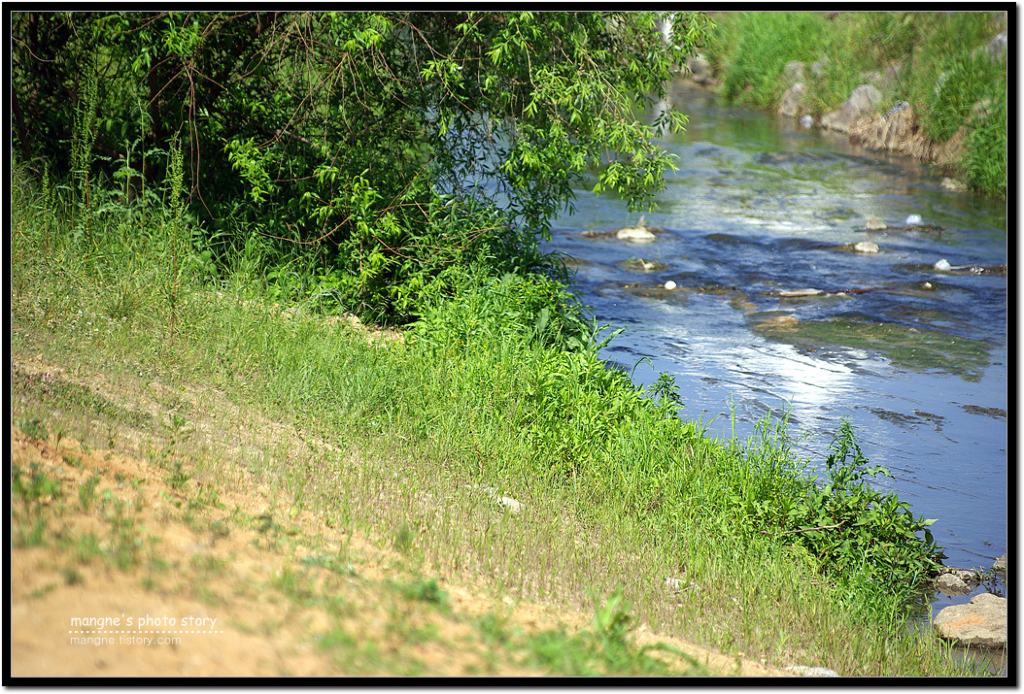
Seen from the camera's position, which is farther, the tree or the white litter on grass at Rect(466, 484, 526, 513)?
the tree

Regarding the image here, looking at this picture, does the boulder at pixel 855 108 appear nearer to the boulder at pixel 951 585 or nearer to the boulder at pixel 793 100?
the boulder at pixel 793 100

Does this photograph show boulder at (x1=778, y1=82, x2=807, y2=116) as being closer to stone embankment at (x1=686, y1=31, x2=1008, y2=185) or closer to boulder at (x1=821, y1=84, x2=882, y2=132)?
stone embankment at (x1=686, y1=31, x2=1008, y2=185)

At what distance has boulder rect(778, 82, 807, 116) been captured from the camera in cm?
1791

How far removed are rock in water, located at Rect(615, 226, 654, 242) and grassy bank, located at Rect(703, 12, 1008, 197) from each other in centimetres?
543

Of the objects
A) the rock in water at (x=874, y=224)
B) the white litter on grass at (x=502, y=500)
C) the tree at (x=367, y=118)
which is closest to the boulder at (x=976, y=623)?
the white litter on grass at (x=502, y=500)

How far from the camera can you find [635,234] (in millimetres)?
11094

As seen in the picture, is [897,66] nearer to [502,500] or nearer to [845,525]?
[845,525]

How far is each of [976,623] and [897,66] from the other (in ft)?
47.8

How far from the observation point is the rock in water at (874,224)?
11594 mm

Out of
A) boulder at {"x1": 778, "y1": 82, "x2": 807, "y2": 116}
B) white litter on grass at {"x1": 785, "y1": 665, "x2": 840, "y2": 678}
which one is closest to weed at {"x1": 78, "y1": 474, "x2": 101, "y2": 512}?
white litter on grass at {"x1": 785, "y1": 665, "x2": 840, "y2": 678}

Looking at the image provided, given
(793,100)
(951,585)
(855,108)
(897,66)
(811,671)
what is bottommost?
(951,585)

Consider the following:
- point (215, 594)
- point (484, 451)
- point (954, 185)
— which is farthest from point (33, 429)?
point (954, 185)

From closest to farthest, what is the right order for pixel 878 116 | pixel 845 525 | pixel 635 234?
pixel 845 525
pixel 635 234
pixel 878 116

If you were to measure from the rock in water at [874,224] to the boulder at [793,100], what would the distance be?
6.99m
